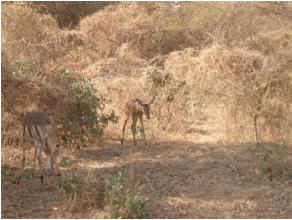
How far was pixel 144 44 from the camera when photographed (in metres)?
18.3

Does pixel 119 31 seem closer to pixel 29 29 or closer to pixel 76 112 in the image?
pixel 29 29

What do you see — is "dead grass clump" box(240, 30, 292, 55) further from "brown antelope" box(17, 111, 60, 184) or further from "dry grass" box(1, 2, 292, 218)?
"brown antelope" box(17, 111, 60, 184)

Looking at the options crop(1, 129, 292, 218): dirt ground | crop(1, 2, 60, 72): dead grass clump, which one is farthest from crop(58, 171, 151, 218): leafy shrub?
crop(1, 2, 60, 72): dead grass clump

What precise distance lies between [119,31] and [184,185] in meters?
13.2

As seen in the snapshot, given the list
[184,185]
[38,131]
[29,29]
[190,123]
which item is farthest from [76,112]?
[29,29]

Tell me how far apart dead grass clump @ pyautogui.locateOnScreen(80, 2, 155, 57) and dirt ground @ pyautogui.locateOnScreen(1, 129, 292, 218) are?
418 inches

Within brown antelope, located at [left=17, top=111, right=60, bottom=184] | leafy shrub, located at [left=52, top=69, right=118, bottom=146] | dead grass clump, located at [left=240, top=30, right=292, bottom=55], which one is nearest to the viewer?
brown antelope, located at [left=17, top=111, right=60, bottom=184]

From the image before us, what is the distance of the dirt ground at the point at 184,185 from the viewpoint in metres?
4.95

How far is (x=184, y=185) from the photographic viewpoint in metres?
5.91

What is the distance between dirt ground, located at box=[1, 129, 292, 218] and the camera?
4.95 m

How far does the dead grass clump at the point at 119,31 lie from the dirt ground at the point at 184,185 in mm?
10609

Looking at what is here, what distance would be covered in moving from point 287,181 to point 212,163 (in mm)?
1464

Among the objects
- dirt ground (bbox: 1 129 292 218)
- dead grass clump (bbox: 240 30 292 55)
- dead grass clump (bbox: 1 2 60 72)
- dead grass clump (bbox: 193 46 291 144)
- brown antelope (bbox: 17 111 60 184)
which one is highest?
dead grass clump (bbox: 1 2 60 72)

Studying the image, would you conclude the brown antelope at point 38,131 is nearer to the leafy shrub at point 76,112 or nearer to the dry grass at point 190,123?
the dry grass at point 190,123
